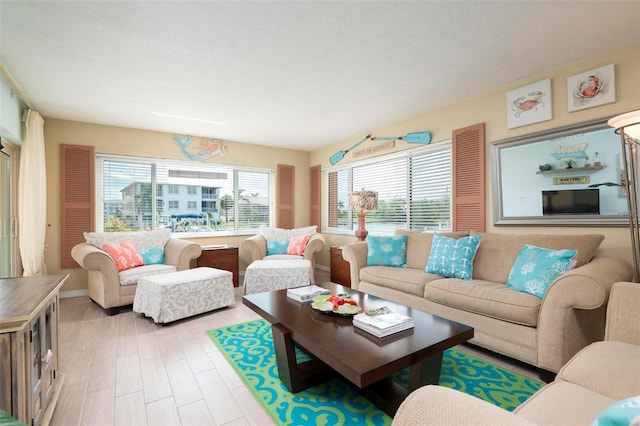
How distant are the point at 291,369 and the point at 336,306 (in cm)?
47

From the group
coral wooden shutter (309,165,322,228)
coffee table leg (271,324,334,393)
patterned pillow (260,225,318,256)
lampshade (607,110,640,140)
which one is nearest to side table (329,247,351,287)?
patterned pillow (260,225,318,256)

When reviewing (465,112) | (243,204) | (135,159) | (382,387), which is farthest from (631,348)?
(135,159)

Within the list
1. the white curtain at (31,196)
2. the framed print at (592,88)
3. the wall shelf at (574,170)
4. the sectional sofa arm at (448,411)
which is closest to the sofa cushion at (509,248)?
the wall shelf at (574,170)

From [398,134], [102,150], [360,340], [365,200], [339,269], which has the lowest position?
[339,269]

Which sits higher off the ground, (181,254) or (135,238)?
(135,238)

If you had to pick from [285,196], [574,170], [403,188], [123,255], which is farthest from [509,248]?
[123,255]

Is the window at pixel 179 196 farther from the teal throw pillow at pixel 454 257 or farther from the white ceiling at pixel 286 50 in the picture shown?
the teal throw pillow at pixel 454 257

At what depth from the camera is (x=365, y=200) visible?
13.9ft

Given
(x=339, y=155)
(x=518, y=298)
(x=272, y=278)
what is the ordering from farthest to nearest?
(x=339, y=155) < (x=272, y=278) < (x=518, y=298)

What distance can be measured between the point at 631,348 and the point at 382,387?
119 centimetres

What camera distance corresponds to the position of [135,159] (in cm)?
446

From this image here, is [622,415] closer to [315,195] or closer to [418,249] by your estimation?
[418,249]

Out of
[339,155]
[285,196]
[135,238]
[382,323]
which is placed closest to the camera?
[382,323]

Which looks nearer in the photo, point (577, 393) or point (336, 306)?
point (577, 393)
